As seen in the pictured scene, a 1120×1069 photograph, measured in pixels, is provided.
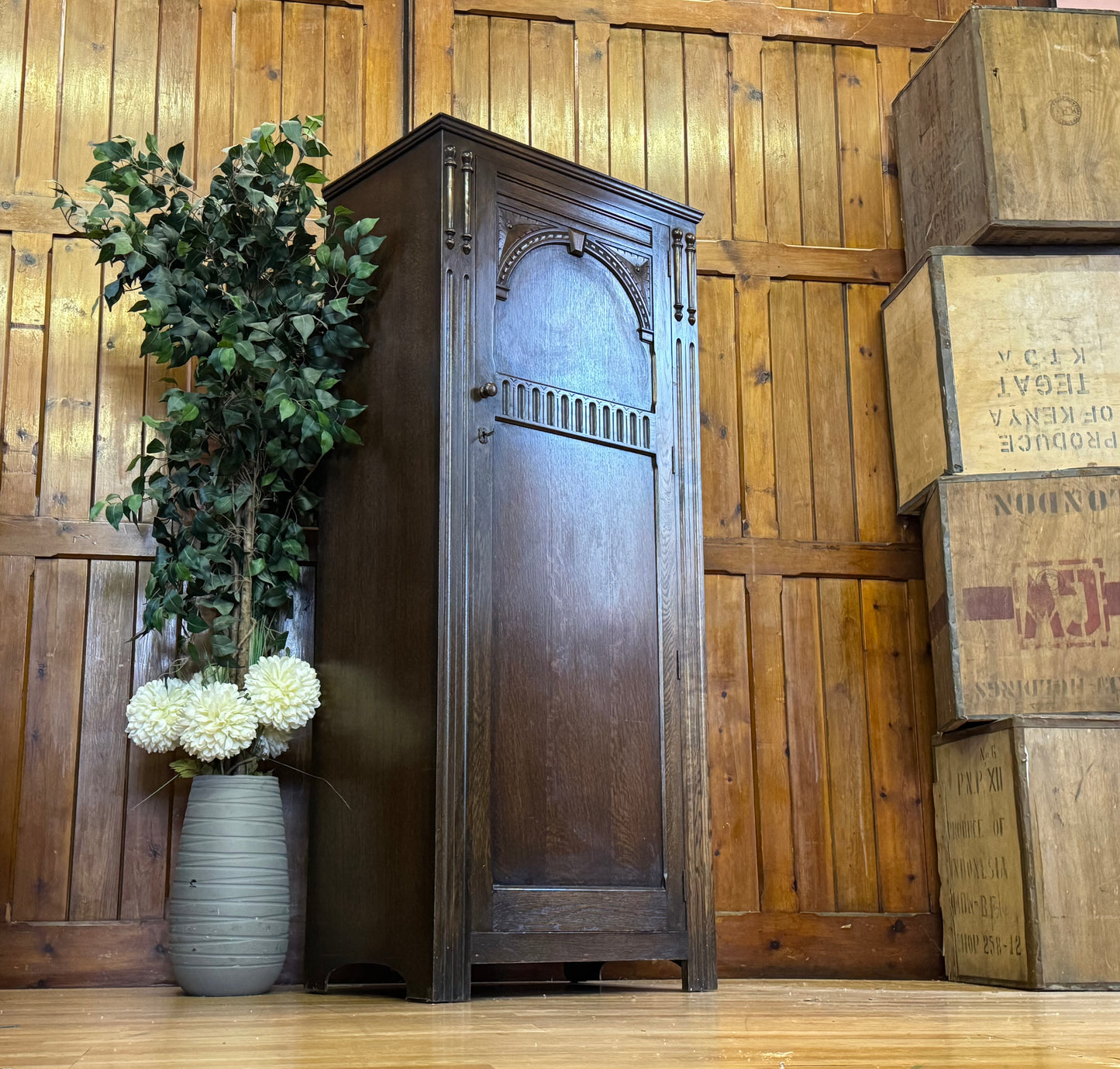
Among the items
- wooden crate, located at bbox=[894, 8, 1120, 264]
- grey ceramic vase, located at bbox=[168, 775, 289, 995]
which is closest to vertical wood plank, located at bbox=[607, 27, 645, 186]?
wooden crate, located at bbox=[894, 8, 1120, 264]

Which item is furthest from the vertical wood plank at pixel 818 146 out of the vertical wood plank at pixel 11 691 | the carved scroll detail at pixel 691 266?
the vertical wood plank at pixel 11 691

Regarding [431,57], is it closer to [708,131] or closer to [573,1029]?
[708,131]

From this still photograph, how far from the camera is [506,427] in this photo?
270 cm

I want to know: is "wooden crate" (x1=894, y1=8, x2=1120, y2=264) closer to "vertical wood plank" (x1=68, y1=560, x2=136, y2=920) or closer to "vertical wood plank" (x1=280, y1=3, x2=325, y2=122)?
"vertical wood plank" (x1=280, y1=3, x2=325, y2=122)

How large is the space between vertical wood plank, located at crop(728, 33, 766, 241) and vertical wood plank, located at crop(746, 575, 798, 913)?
1.03 metres

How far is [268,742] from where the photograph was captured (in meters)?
2.82

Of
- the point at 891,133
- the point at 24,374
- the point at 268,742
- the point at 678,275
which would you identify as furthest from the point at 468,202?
the point at 891,133

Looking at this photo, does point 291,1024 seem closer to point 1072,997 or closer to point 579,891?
point 579,891

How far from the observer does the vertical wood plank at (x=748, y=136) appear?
150 inches

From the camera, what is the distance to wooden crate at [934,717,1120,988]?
116 inches

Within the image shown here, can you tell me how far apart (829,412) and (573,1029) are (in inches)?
90.9

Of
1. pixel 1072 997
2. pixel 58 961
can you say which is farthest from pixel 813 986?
pixel 58 961

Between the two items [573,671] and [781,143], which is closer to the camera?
[573,671]

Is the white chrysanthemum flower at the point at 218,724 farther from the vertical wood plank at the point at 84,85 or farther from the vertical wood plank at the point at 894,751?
the vertical wood plank at the point at 894,751
